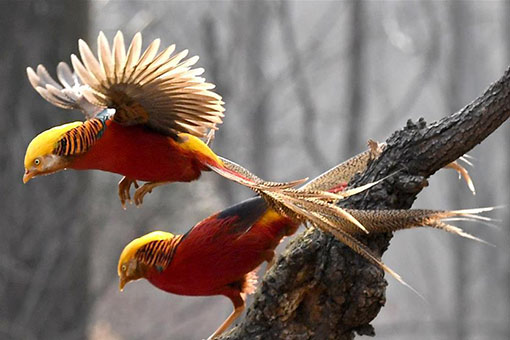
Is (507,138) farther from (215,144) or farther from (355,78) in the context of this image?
(215,144)

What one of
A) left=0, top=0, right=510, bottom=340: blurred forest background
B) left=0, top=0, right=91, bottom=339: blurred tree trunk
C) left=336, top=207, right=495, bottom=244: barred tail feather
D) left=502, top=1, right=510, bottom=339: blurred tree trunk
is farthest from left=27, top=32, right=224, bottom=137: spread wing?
left=502, top=1, right=510, bottom=339: blurred tree trunk

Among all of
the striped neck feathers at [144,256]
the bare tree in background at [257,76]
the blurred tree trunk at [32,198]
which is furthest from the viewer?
the bare tree in background at [257,76]

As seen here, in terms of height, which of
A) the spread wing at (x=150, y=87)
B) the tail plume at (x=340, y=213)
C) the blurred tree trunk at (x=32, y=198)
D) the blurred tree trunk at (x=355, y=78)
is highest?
the blurred tree trunk at (x=355, y=78)

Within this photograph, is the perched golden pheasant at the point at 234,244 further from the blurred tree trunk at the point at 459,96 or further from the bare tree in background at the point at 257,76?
the blurred tree trunk at the point at 459,96

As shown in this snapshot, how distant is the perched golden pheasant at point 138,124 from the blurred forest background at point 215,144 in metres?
2.47

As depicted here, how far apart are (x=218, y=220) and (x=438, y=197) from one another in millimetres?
19251

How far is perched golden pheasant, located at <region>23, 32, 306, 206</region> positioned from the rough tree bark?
39 cm

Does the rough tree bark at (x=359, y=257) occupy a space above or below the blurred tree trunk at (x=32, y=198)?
below

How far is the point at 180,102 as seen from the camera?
2473mm

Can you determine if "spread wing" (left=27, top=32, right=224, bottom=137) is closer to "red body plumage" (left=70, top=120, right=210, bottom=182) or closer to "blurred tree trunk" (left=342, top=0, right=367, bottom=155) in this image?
"red body plumage" (left=70, top=120, right=210, bottom=182)

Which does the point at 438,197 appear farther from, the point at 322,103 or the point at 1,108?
the point at 1,108

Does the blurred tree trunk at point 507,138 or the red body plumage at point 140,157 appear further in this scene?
the blurred tree trunk at point 507,138

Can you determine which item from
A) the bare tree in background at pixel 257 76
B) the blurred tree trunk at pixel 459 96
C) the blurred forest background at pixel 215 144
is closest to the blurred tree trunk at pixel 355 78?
the blurred forest background at pixel 215 144

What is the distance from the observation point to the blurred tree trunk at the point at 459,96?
12.3 m
